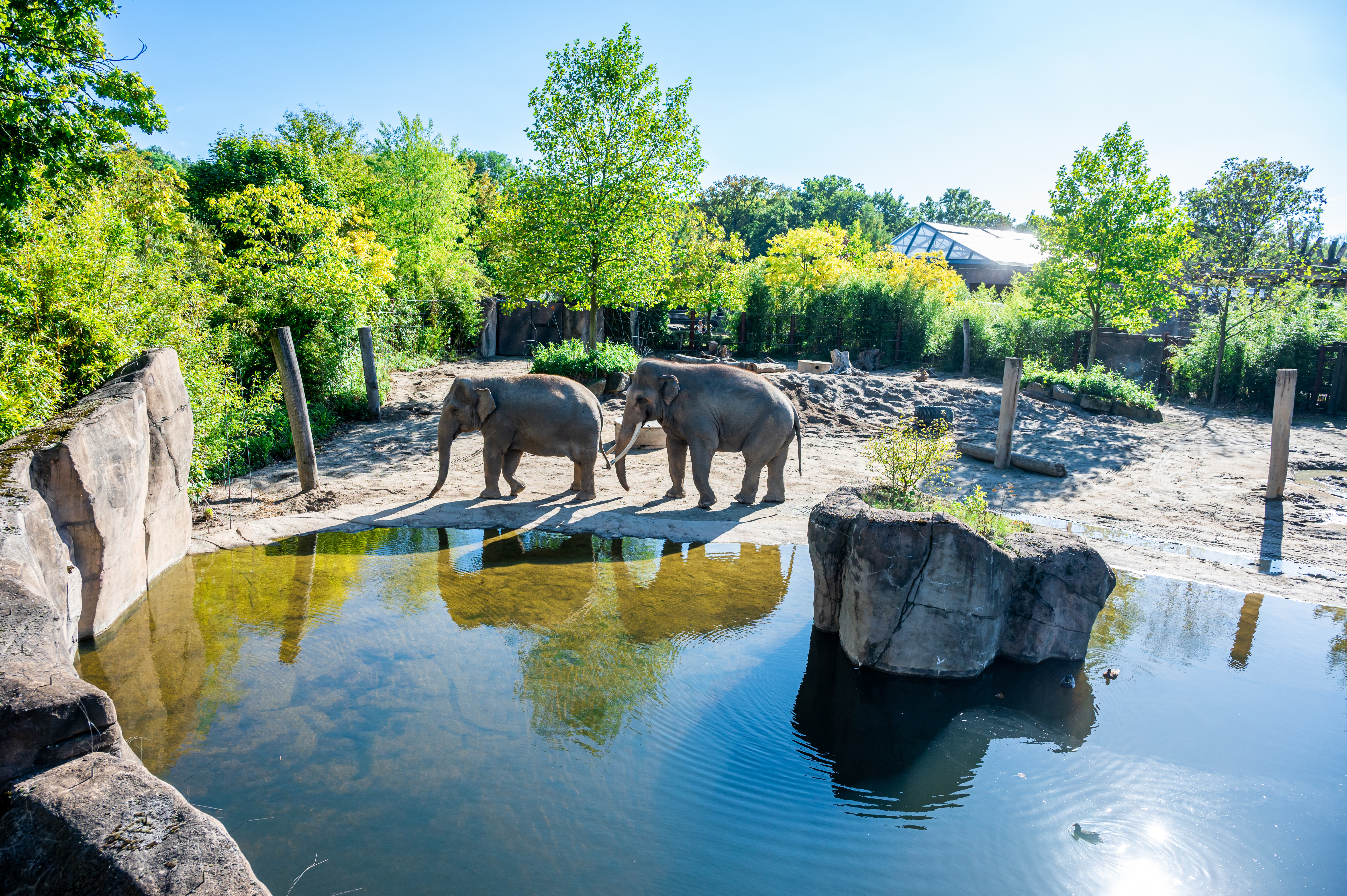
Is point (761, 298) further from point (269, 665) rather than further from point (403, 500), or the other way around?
point (269, 665)

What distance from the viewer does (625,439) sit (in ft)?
32.0

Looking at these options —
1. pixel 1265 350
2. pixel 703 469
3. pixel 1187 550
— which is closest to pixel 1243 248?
pixel 1265 350

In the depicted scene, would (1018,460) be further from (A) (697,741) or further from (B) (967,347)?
(B) (967,347)

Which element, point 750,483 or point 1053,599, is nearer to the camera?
point 1053,599

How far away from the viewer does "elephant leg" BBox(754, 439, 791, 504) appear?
384 inches

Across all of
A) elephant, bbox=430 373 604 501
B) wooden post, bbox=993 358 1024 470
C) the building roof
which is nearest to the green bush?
wooden post, bbox=993 358 1024 470

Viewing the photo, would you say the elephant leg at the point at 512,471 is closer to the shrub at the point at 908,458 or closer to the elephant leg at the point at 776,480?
the elephant leg at the point at 776,480

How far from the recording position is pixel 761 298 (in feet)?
93.3

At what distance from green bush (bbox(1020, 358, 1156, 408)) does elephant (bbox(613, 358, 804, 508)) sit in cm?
1044

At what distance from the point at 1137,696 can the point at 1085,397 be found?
13.7m

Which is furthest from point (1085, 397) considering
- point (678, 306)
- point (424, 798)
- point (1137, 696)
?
point (424, 798)

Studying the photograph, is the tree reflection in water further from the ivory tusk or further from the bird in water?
the bird in water

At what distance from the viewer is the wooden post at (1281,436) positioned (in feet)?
33.2

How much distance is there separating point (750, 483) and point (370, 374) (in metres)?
8.24
